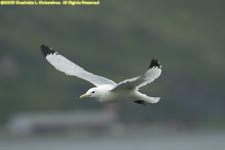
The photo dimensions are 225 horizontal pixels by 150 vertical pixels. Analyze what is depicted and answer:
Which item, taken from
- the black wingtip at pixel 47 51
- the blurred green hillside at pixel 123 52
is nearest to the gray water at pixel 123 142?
the blurred green hillside at pixel 123 52

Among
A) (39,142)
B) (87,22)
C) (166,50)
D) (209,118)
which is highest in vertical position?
(87,22)

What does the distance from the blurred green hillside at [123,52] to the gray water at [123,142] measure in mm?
8876

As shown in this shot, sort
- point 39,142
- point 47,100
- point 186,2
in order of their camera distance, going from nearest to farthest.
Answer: point 39,142 → point 47,100 → point 186,2

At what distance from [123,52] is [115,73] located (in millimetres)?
10005

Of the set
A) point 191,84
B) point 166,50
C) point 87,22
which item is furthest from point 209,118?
point 87,22

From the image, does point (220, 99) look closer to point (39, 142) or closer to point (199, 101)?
point (199, 101)

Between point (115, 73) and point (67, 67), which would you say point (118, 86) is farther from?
point (115, 73)

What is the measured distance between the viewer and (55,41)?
81.6 m

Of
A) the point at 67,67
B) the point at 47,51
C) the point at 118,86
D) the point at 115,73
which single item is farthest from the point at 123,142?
the point at 118,86

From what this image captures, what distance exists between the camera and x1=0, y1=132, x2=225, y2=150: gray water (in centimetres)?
4631

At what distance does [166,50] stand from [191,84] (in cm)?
618

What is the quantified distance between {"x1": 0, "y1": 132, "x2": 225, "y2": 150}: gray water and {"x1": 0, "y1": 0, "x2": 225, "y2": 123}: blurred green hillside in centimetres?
888

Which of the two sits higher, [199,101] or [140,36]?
[140,36]

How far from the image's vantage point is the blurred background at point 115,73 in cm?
5562
